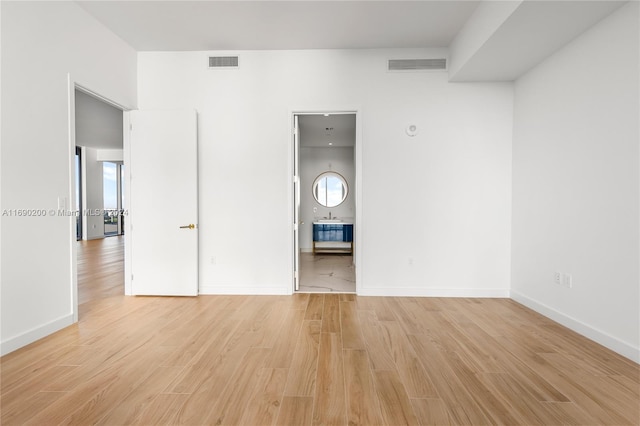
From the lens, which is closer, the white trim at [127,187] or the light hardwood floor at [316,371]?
the light hardwood floor at [316,371]

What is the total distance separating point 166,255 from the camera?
12.5 ft

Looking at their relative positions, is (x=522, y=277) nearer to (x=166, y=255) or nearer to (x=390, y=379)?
(x=390, y=379)

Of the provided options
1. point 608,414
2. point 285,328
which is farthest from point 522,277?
point 285,328

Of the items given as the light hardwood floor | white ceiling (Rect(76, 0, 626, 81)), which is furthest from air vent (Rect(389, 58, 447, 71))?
the light hardwood floor

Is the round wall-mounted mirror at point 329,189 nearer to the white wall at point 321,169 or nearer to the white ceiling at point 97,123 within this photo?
the white wall at point 321,169

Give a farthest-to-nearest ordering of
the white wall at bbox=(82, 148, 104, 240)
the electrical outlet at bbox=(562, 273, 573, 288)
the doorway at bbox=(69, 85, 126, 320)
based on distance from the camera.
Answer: the white wall at bbox=(82, 148, 104, 240), the doorway at bbox=(69, 85, 126, 320), the electrical outlet at bbox=(562, 273, 573, 288)

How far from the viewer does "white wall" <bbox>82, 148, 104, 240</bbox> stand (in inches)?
383

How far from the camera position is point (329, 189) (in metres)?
7.97

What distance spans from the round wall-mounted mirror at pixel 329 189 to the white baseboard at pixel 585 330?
4.95 metres

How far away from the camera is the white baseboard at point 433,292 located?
3.81m

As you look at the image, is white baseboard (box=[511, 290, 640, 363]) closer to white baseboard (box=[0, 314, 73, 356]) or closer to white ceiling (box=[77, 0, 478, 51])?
white ceiling (box=[77, 0, 478, 51])

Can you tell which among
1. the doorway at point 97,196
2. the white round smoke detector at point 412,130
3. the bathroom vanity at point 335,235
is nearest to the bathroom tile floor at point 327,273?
the bathroom vanity at point 335,235

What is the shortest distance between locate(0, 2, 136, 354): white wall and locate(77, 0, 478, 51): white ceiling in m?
0.54

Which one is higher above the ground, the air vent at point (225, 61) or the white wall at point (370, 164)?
the air vent at point (225, 61)
